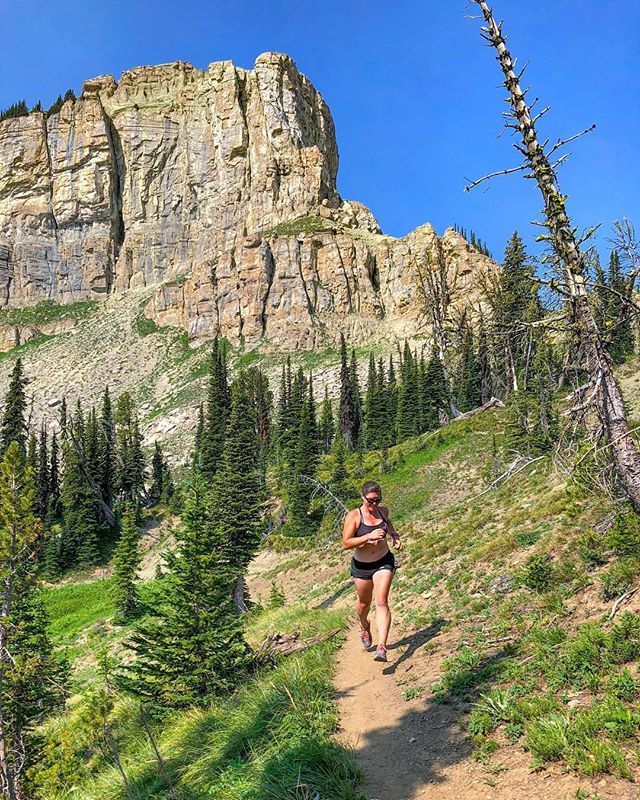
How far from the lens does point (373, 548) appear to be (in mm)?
7617

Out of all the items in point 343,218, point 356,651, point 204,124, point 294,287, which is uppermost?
point 204,124

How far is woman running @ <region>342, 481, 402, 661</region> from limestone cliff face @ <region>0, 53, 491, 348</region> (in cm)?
9601

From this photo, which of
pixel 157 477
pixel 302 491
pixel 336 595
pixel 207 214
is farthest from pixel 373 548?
pixel 207 214

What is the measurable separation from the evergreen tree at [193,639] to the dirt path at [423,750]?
137 inches

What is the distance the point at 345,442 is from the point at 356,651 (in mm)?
57481

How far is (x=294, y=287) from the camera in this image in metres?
106

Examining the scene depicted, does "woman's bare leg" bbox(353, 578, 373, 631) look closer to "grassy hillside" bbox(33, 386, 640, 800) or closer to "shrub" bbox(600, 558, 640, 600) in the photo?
"grassy hillside" bbox(33, 386, 640, 800)

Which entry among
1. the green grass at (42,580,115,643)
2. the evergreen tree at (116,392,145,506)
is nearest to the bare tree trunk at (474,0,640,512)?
the green grass at (42,580,115,643)

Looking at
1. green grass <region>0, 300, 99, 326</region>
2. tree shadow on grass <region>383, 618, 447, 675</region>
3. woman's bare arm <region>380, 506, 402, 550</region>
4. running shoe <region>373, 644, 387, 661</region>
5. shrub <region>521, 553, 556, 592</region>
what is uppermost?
green grass <region>0, 300, 99, 326</region>

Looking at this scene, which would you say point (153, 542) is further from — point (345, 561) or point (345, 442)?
point (345, 561)

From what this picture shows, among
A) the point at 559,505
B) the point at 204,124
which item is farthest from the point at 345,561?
the point at 204,124

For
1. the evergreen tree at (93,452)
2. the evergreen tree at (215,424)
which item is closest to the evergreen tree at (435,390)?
the evergreen tree at (215,424)

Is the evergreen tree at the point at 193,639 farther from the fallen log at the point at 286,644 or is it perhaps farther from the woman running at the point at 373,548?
the woman running at the point at 373,548

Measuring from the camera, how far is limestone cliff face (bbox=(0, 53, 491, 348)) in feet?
352
